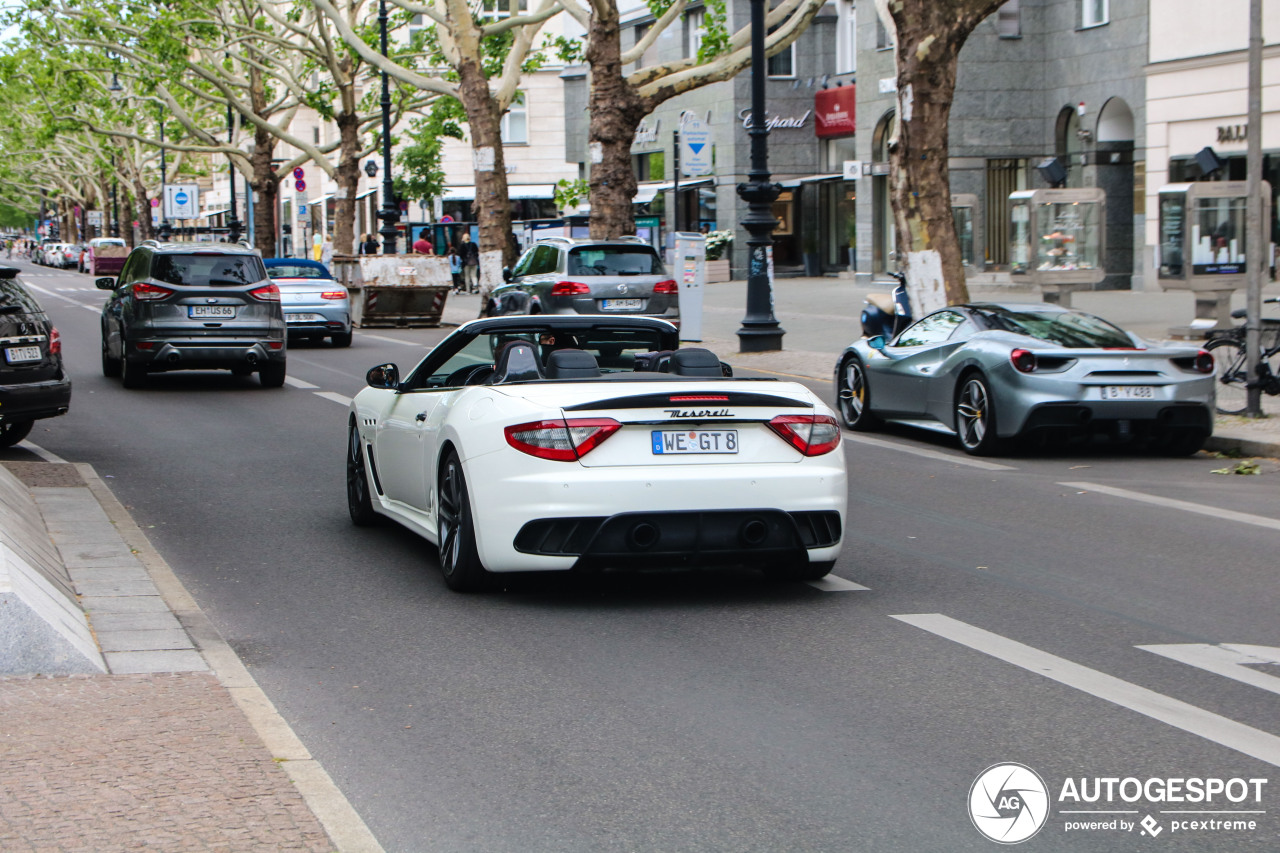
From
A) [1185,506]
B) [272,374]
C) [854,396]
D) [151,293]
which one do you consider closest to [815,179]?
[272,374]

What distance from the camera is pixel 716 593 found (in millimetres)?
7750

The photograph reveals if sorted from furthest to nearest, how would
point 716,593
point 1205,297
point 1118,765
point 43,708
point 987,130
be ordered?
point 987,130 < point 1205,297 < point 716,593 < point 43,708 < point 1118,765

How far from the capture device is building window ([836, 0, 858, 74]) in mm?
48094

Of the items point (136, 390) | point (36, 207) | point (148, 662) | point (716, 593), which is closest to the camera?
point (148, 662)

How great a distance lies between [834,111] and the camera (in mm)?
48938

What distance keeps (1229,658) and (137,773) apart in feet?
13.2

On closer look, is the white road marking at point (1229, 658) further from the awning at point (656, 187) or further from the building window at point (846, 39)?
the awning at point (656, 187)

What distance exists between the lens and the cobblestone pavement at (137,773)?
13.9ft

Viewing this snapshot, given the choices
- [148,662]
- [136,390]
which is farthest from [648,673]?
[136,390]

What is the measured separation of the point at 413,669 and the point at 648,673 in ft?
2.92

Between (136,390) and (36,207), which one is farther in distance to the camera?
(36,207)

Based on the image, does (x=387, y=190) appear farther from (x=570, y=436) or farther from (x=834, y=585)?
(x=570, y=436)

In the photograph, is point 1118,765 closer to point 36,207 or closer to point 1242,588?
point 1242,588

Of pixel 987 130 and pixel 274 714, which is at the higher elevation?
pixel 987 130
